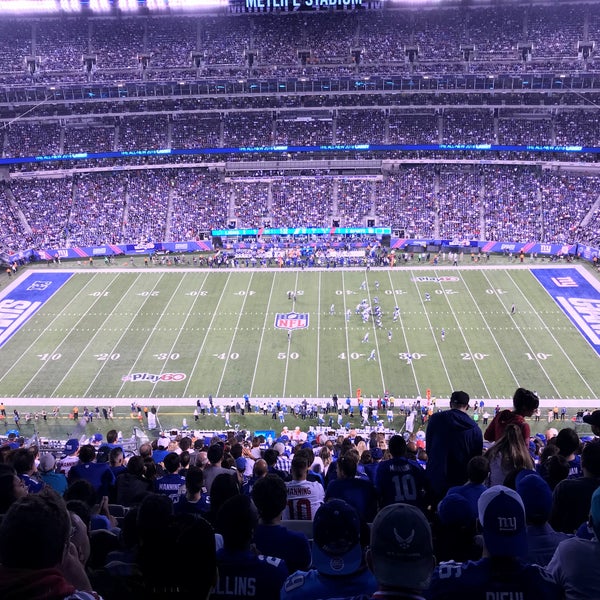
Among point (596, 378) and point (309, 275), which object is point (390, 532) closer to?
point (596, 378)

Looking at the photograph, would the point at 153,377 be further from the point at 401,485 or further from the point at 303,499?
the point at 401,485

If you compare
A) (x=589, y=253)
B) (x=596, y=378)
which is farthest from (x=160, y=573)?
(x=589, y=253)

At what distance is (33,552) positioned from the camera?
348 cm

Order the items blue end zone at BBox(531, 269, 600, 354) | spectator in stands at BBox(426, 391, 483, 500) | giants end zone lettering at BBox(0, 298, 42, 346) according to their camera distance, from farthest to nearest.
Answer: giants end zone lettering at BBox(0, 298, 42, 346)
blue end zone at BBox(531, 269, 600, 354)
spectator in stands at BBox(426, 391, 483, 500)

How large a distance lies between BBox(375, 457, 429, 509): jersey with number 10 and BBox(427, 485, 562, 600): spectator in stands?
2.89 metres

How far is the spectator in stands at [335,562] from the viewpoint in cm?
405

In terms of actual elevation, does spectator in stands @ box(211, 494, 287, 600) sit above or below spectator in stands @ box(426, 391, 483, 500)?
above

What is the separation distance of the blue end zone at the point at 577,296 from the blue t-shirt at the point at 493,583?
110 feet

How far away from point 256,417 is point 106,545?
23.9m

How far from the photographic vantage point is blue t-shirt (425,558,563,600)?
417cm

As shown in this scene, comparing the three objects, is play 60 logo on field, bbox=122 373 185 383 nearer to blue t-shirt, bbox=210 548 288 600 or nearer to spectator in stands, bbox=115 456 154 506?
spectator in stands, bbox=115 456 154 506

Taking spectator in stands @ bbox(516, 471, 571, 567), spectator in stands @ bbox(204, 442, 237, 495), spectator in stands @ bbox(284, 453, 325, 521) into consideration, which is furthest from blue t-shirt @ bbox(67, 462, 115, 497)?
spectator in stands @ bbox(516, 471, 571, 567)

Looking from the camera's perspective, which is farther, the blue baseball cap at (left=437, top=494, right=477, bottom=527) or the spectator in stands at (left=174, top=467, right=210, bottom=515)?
the spectator in stands at (left=174, top=467, right=210, bottom=515)

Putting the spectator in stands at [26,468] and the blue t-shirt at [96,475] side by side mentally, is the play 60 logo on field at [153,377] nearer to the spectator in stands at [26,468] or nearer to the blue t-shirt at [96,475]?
the blue t-shirt at [96,475]
